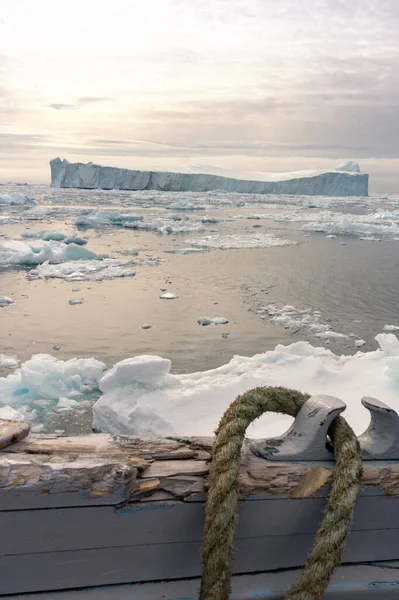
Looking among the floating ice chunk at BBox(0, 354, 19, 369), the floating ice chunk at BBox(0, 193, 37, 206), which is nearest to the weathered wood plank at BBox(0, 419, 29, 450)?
the floating ice chunk at BBox(0, 354, 19, 369)

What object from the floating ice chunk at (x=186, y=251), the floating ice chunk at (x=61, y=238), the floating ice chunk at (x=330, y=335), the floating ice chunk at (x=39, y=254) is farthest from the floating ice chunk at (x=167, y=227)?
the floating ice chunk at (x=330, y=335)

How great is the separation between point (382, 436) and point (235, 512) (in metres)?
0.47

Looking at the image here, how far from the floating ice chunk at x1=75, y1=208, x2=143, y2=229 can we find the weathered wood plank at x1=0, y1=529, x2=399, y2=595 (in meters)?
17.4

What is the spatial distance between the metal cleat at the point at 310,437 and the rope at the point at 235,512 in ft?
0.11

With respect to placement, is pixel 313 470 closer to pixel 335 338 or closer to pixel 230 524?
pixel 230 524

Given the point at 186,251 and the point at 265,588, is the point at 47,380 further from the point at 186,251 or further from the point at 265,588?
the point at 186,251

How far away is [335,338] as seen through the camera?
20.6ft

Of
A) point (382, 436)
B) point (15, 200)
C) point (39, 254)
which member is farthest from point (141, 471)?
point (15, 200)

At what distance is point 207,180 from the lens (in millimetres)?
40250

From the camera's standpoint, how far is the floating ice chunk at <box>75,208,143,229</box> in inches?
716

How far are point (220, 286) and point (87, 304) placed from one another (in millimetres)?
2491

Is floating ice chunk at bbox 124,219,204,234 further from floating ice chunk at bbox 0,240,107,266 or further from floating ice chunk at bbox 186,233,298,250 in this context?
floating ice chunk at bbox 0,240,107,266

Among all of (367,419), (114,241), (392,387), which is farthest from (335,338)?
(114,241)

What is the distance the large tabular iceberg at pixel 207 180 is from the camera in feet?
129
